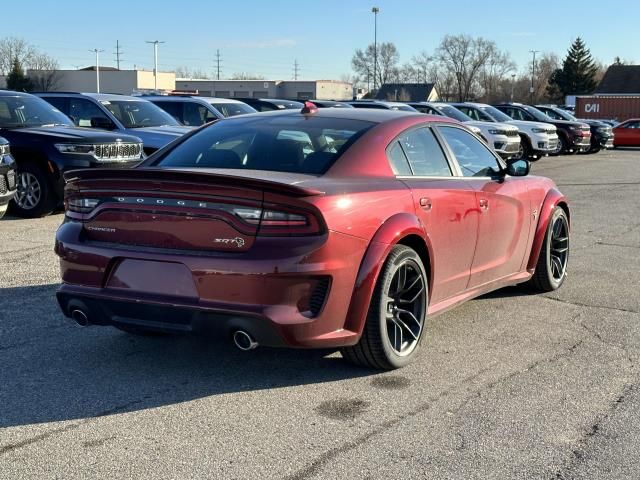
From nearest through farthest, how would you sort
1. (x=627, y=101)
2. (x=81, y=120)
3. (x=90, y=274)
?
(x=90, y=274) < (x=81, y=120) < (x=627, y=101)

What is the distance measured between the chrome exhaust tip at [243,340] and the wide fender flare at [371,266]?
1.76ft

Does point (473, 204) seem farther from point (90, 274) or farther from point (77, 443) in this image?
point (77, 443)

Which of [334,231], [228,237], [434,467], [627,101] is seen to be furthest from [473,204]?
→ [627,101]

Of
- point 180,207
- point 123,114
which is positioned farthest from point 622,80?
point 180,207

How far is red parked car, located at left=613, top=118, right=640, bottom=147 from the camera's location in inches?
1428

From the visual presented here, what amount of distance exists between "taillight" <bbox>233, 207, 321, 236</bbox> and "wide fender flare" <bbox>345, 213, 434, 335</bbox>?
1.37 ft

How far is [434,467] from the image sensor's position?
3508 mm

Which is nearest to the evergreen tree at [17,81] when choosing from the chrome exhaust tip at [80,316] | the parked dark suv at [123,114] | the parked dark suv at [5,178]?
the parked dark suv at [123,114]

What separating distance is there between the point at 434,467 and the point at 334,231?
4.29 feet

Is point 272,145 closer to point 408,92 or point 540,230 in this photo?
point 540,230

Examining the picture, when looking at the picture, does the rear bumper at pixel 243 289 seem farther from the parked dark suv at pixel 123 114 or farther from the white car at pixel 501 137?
the white car at pixel 501 137

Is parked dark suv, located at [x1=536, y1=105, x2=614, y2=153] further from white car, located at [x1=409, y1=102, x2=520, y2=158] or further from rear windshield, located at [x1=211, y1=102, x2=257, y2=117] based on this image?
rear windshield, located at [x1=211, y1=102, x2=257, y2=117]

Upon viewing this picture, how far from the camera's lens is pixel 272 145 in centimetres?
502

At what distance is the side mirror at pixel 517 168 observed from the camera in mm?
6277
